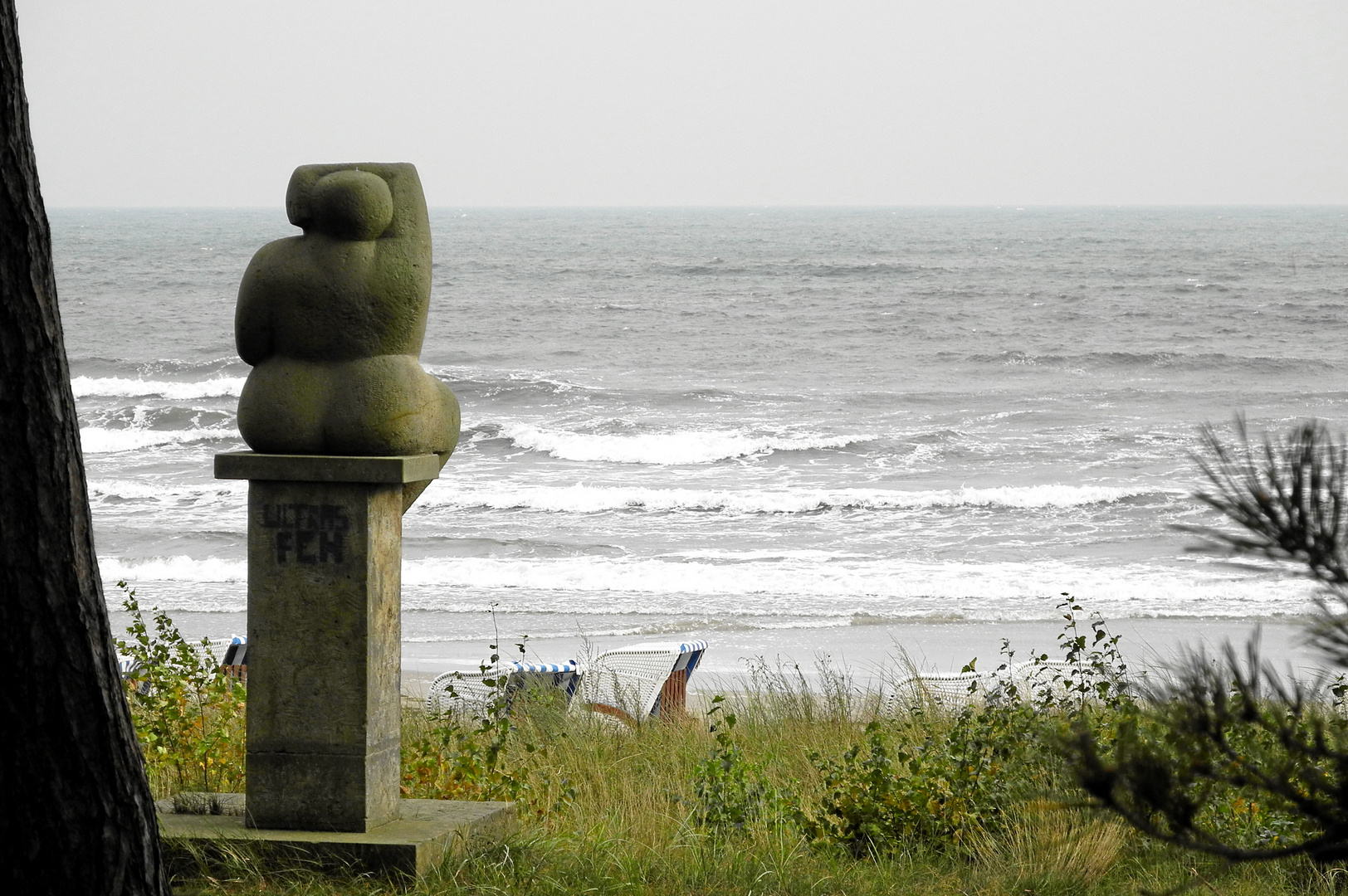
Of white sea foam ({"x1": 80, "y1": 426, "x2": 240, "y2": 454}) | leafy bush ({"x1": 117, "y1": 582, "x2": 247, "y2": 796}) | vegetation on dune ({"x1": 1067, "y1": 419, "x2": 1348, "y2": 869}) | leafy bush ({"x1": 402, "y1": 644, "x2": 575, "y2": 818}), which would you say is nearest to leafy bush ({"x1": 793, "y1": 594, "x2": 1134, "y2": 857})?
leafy bush ({"x1": 402, "y1": 644, "x2": 575, "y2": 818})

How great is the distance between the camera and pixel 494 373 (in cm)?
3359

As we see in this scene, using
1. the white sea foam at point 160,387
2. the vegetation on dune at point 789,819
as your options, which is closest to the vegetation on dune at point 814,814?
the vegetation on dune at point 789,819

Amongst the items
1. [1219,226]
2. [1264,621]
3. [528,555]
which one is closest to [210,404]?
[528,555]

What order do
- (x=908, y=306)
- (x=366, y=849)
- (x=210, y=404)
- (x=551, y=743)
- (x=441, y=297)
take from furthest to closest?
(x=441, y=297) → (x=908, y=306) → (x=210, y=404) → (x=551, y=743) → (x=366, y=849)

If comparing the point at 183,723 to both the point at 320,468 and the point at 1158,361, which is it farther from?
the point at 1158,361

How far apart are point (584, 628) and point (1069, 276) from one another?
4801cm

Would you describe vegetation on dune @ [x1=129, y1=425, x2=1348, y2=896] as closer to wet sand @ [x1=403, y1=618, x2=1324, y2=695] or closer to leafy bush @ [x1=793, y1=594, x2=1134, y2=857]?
leafy bush @ [x1=793, y1=594, x2=1134, y2=857]

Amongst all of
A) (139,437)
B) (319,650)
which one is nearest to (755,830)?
(319,650)

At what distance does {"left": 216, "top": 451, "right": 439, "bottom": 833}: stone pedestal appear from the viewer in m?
4.59

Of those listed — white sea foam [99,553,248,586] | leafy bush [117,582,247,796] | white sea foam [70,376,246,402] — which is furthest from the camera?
white sea foam [70,376,246,402]

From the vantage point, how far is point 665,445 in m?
25.0

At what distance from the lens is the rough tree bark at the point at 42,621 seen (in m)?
3.03

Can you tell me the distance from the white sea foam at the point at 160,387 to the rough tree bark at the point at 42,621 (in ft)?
91.7

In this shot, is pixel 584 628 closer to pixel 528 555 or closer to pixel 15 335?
pixel 528 555
